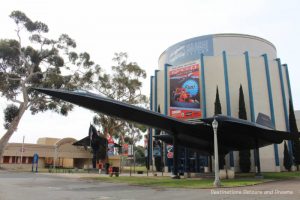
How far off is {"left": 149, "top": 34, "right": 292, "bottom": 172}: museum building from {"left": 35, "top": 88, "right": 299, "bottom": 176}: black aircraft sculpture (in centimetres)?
1004

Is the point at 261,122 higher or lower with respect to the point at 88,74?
lower

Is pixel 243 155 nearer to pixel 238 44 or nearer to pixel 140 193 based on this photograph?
pixel 238 44

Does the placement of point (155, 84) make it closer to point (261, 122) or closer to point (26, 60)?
point (26, 60)

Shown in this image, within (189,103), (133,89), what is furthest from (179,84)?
(133,89)

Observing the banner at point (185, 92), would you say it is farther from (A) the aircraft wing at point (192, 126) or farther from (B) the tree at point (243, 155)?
(A) the aircraft wing at point (192, 126)

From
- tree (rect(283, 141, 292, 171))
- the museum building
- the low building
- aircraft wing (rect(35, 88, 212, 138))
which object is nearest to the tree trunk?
the low building

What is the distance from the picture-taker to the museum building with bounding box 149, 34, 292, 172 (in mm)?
42219

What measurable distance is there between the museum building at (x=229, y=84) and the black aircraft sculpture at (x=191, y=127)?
10039 millimetres

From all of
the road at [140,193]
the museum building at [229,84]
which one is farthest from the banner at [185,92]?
the road at [140,193]

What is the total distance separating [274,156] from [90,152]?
37.3m

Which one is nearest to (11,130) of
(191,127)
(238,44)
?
(191,127)

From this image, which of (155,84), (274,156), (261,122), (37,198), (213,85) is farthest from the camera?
(155,84)

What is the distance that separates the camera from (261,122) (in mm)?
28828

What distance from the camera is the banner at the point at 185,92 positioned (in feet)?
148
